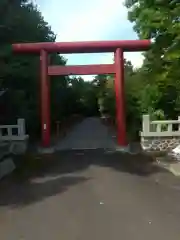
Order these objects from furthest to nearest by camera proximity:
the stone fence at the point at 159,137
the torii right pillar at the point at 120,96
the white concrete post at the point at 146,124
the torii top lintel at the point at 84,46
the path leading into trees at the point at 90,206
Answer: the torii right pillar at the point at 120,96, the torii top lintel at the point at 84,46, the stone fence at the point at 159,137, the white concrete post at the point at 146,124, the path leading into trees at the point at 90,206

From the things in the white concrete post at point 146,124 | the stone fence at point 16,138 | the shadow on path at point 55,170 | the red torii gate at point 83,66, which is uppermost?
the red torii gate at point 83,66

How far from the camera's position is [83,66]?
573 inches

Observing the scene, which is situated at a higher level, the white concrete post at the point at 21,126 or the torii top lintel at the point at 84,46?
the torii top lintel at the point at 84,46

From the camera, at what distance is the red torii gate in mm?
14180

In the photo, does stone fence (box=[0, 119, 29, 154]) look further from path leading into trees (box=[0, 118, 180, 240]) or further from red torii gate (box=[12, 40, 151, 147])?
path leading into trees (box=[0, 118, 180, 240])

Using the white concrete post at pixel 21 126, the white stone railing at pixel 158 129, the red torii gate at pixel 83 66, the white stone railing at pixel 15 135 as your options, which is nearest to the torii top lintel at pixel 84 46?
the red torii gate at pixel 83 66

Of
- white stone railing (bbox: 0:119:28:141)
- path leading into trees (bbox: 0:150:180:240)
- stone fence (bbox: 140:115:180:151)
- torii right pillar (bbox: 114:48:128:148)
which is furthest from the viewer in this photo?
torii right pillar (bbox: 114:48:128:148)

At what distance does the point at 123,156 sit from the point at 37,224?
24.0ft

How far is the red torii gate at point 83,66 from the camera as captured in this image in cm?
1418

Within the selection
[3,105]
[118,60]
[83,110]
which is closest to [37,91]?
[3,105]

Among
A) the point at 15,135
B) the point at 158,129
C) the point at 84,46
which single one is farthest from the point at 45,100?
the point at 158,129

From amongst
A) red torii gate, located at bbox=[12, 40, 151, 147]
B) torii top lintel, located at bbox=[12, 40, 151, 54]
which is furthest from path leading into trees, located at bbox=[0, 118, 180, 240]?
torii top lintel, located at bbox=[12, 40, 151, 54]

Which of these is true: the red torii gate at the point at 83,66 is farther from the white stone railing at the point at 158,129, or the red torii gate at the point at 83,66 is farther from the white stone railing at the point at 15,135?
the white stone railing at the point at 158,129

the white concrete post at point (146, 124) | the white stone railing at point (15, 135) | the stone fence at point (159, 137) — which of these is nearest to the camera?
the white concrete post at point (146, 124)
